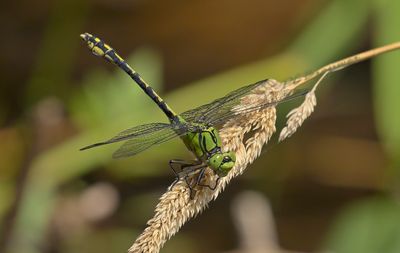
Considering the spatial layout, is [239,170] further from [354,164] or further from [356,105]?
[356,105]

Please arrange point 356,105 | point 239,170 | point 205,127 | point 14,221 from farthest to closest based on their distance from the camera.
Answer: point 356,105
point 14,221
point 205,127
point 239,170

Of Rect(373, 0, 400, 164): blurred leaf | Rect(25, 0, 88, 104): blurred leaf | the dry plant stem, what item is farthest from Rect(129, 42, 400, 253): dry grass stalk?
Rect(25, 0, 88, 104): blurred leaf

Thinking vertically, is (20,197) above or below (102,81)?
below

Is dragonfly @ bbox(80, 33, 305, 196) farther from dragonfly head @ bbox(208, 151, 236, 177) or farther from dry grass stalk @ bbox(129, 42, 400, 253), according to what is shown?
dry grass stalk @ bbox(129, 42, 400, 253)

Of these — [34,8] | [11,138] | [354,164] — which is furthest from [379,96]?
[34,8]

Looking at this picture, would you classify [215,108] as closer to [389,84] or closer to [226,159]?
[226,159]

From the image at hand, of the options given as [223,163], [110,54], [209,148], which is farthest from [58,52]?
[223,163]

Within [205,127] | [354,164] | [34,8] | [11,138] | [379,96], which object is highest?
[34,8]
